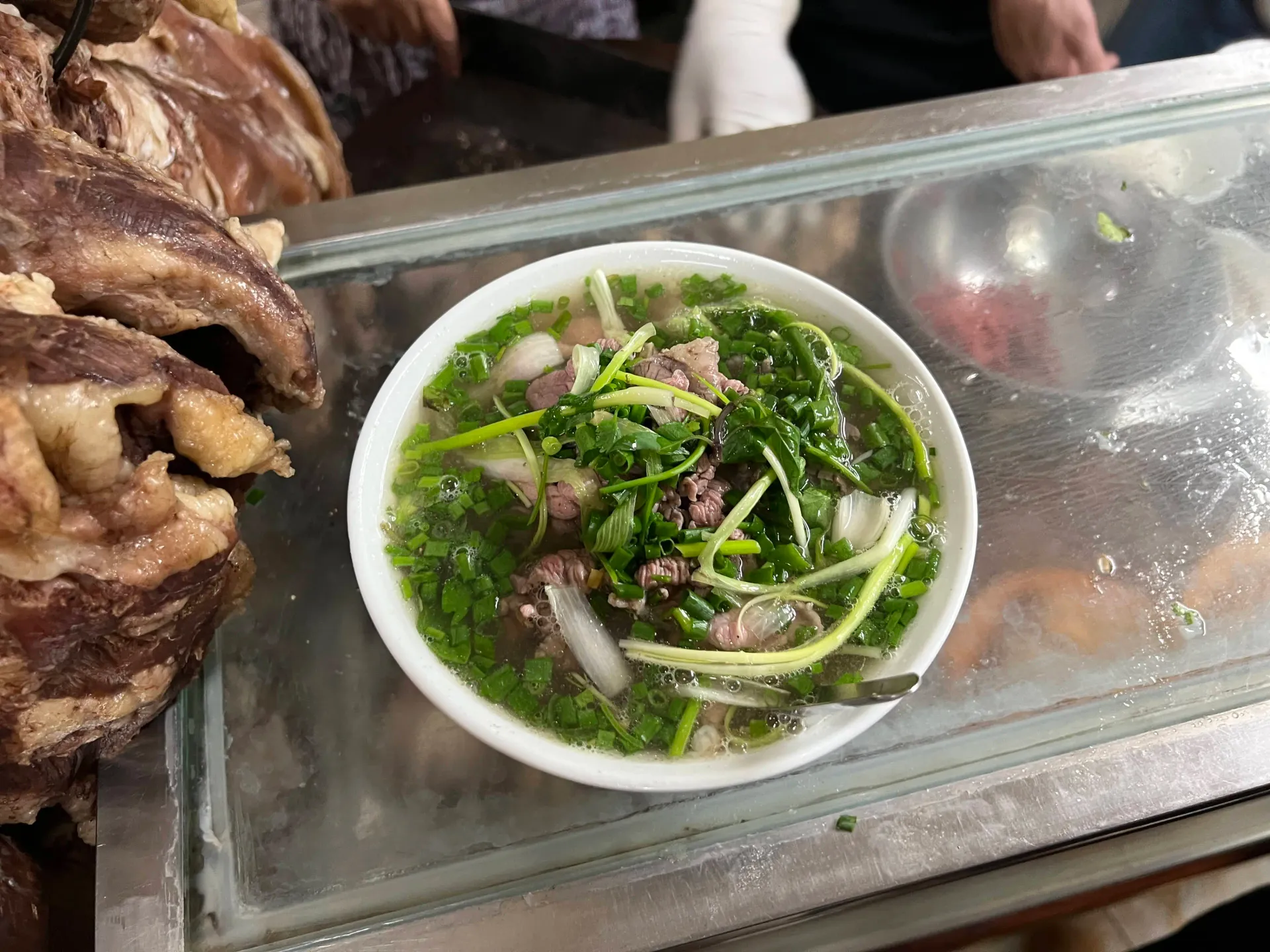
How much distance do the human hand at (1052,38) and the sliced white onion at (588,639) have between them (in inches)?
88.0

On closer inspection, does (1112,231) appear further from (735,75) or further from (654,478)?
(654,478)

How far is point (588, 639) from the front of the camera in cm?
131

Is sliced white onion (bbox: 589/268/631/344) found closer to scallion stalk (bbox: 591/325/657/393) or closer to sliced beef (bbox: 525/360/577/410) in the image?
scallion stalk (bbox: 591/325/657/393)

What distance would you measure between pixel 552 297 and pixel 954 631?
0.99 meters

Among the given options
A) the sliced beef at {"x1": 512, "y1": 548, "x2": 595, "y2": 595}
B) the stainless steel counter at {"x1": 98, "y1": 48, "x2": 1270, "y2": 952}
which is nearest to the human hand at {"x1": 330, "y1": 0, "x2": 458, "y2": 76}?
the stainless steel counter at {"x1": 98, "y1": 48, "x2": 1270, "y2": 952}

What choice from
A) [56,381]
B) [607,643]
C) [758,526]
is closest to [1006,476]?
[758,526]

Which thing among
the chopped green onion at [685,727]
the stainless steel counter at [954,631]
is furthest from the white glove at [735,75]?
the chopped green onion at [685,727]

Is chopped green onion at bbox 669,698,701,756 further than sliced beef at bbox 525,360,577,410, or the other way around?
sliced beef at bbox 525,360,577,410

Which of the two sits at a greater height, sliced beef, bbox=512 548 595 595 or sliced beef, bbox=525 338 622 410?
sliced beef, bbox=525 338 622 410

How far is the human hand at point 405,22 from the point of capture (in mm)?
2385

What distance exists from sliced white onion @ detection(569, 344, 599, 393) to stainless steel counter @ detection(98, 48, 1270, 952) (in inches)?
17.1

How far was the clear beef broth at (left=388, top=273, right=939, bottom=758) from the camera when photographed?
128 centimetres

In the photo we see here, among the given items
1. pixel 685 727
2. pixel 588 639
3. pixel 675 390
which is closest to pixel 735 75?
pixel 675 390

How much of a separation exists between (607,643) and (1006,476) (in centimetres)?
88
